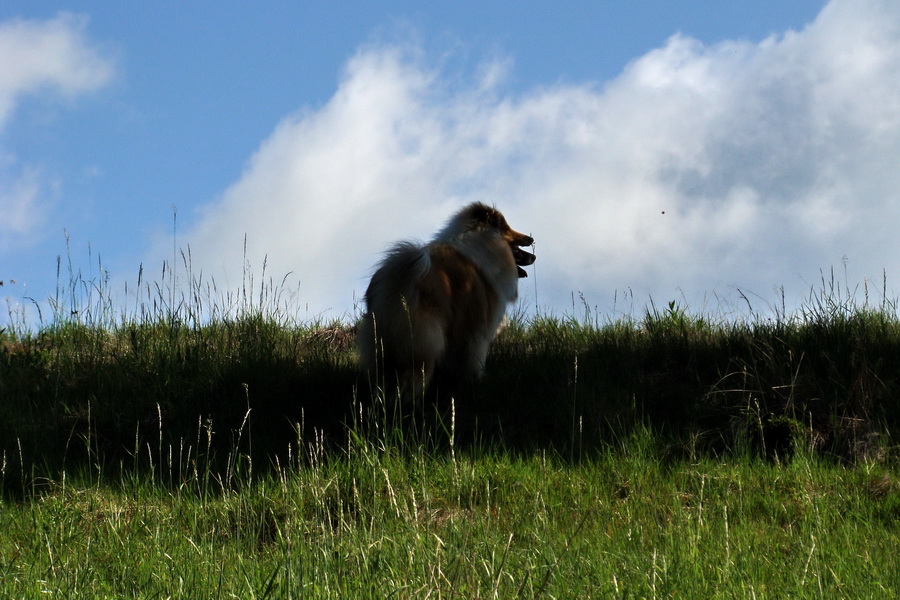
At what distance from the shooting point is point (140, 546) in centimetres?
506

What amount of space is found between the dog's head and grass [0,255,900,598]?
769mm

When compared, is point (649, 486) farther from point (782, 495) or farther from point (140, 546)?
point (140, 546)

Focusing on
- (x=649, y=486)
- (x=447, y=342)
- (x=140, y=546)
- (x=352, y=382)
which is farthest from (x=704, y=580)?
(x=352, y=382)

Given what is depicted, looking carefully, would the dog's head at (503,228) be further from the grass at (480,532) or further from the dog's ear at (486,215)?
the grass at (480,532)

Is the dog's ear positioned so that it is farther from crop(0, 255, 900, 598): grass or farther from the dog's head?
crop(0, 255, 900, 598): grass

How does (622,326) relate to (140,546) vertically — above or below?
above

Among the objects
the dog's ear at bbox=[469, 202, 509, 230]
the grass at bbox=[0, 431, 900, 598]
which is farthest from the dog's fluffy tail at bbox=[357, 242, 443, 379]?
the dog's ear at bbox=[469, 202, 509, 230]

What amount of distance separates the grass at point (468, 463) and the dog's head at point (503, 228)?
30.3 inches

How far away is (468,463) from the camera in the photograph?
615cm

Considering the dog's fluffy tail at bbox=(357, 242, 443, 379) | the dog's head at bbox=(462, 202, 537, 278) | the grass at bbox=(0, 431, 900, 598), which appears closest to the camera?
the grass at bbox=(0, 431, 900, 598)

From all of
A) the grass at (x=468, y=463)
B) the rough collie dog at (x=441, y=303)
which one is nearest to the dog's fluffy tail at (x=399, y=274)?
the rough collie dog at (x=441, y=303)

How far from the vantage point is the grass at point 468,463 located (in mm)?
4270

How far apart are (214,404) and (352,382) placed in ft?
4.03

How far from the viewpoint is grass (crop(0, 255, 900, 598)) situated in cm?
427
